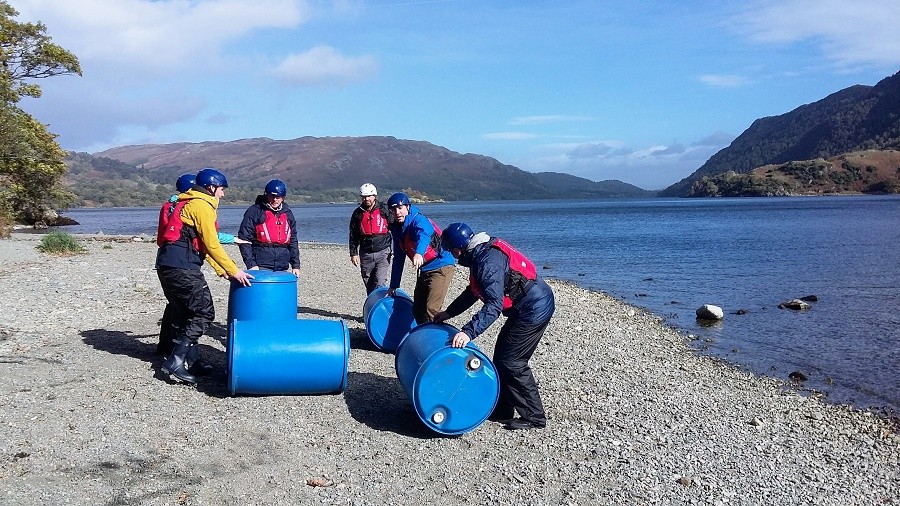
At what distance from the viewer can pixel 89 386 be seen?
849 cm

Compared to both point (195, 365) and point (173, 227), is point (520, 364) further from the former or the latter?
point (173, 227)

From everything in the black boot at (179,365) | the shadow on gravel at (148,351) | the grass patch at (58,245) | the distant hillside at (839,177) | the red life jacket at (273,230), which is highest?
the distant hillside at (839,177)

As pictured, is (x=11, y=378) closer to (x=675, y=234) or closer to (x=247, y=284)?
(x=247, y=284)

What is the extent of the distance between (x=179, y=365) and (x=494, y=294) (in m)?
4.05

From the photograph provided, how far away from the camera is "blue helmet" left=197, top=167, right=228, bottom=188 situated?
28.5 feet

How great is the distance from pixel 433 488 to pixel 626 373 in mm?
5539

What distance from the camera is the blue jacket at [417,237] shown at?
10.1 m

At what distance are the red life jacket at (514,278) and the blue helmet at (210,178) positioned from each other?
3.44 m

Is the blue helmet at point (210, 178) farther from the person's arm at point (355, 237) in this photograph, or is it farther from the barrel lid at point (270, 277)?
the person's arm at point (355, 237)

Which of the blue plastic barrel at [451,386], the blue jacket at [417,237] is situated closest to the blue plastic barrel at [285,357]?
the blue plastic barrel at [451,386]

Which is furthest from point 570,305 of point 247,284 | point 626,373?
point 247,284

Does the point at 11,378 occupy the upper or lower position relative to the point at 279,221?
lower

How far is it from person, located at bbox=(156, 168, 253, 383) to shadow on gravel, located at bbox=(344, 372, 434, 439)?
6.23ft

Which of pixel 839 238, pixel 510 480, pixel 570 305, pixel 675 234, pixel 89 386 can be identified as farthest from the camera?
pixel 675 234
